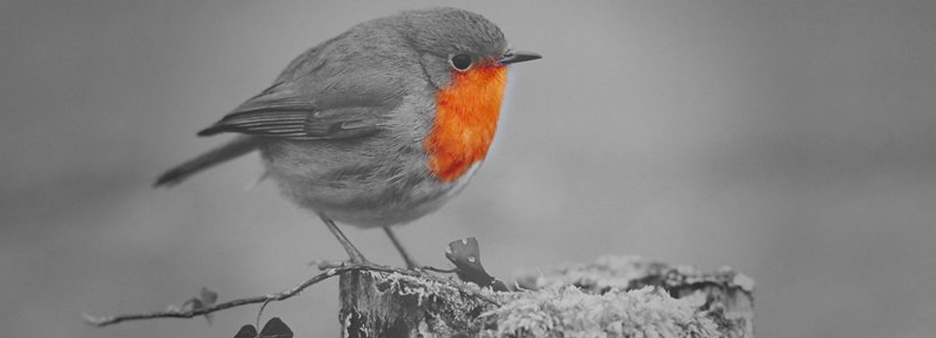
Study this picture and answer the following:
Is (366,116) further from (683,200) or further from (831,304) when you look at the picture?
(683,200)

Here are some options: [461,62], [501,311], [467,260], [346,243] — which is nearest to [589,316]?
[501,311]

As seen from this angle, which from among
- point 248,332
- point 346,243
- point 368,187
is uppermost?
point 368,187

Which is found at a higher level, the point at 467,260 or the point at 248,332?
the point at 467,260

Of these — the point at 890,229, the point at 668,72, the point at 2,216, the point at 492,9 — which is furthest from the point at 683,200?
the point at 2,216

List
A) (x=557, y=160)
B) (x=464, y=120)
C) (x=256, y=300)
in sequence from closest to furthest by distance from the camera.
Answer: (x=256, y=300) → (x=464, y=120) → (x=557, y=160)

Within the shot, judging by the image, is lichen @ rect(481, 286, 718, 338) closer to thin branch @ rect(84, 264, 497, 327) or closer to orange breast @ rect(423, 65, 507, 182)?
thin branch @ rect(84, 264, 497, 327)

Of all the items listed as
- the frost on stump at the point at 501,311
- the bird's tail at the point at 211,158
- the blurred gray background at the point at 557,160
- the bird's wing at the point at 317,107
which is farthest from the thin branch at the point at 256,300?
the blurred gray background at the point at 557,160

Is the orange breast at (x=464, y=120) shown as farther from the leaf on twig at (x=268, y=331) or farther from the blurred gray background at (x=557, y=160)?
the blurred gray background at (x=557, y=160)

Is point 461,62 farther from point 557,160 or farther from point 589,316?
point 557,160
